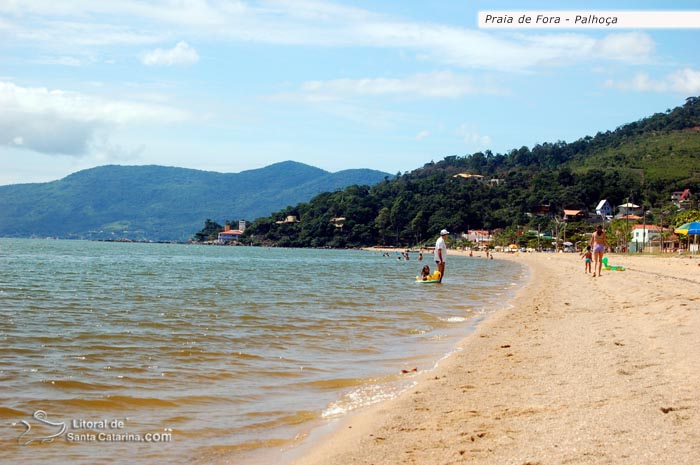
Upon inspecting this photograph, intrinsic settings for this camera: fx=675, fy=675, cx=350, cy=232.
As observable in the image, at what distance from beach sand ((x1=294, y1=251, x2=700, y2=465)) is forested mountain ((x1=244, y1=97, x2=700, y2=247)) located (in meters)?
127

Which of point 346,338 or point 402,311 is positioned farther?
point 402,311

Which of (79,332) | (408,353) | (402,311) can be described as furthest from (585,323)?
(79,332)

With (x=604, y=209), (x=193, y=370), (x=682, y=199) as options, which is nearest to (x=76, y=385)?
(x=193, y=370)

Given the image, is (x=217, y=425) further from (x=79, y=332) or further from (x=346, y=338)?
(x=79, y=332)

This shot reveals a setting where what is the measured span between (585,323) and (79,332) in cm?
960

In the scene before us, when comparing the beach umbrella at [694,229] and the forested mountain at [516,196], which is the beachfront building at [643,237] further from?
the beach umbrella at [694,229]

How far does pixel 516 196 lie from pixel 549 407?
535 ft

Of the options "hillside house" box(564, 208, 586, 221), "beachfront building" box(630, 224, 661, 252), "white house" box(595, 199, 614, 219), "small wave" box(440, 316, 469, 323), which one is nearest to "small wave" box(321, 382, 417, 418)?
"small wave" box(440, 316, 469, 323)

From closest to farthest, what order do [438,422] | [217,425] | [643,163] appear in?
[438,422]
[217,425]
[643,163]

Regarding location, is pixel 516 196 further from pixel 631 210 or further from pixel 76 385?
pixel 76 385

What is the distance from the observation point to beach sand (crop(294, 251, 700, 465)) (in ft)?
15.8

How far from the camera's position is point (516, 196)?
164 meters

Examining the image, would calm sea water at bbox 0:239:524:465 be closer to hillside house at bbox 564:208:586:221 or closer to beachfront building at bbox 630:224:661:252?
beachfront building at bbox 630:224:661:252

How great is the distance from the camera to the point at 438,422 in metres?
6.23
